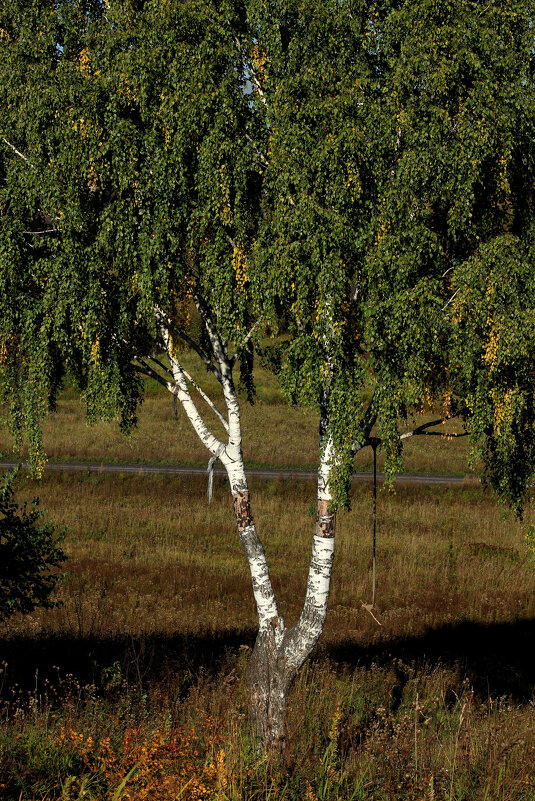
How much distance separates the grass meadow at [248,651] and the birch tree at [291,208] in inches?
57.4

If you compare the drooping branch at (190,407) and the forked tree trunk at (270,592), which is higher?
the drooping branch at (190,407)

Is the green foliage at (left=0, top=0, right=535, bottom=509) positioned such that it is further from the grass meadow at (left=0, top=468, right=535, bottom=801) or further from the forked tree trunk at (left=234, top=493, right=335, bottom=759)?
the grass meadow at (left=0, top=468, right=535, bottom=801)

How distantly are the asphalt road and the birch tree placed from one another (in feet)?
75.0

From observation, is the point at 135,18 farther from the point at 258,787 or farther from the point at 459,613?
the point at 459,613

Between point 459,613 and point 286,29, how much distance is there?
13.5m

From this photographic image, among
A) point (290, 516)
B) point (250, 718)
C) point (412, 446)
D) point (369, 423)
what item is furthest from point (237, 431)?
point (412, 446)

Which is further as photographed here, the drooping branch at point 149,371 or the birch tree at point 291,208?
the drooping branch at point 149,371

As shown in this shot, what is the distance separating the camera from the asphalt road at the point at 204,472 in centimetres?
3172

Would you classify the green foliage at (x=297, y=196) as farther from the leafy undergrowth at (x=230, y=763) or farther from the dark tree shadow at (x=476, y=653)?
the dark tree shadow at (x=476, y=653)

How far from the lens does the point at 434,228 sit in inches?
324

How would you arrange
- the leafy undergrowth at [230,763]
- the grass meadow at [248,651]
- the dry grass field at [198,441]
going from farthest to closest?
1. the dry grass field at [198,441]
2. the grass meadow at [248,651]
3. the leafy undergrowth at [230,763]

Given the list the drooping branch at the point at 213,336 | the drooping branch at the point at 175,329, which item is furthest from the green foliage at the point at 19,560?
the drooping branch at the point at 213,336

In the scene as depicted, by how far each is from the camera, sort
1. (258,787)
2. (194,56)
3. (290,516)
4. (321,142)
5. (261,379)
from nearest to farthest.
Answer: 1. (258,787)
2. (321,142)
3. (194,56)
4. (290,516)
5. (261,379)

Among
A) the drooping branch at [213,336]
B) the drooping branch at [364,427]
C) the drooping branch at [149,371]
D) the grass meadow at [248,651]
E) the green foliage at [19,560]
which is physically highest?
the drooping branch at [213,336]
